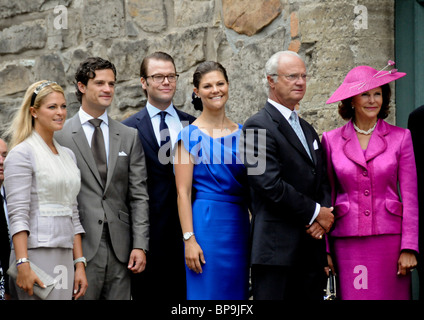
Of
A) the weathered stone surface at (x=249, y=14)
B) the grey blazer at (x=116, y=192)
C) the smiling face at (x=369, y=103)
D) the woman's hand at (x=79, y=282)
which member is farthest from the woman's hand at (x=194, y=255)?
the weathered stone surface at (x=249, y=14)

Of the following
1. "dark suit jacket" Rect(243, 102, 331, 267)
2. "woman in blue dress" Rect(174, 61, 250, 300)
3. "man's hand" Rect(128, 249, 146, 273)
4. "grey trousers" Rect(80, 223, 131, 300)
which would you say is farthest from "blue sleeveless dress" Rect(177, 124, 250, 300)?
"grey trousers" Rect(80, 223, 131, 300)

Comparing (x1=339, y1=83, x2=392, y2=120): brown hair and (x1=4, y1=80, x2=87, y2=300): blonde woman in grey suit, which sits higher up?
(x1=339, y1=83, x2=392, y2=120): brown hair

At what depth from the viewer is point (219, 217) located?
4078 millimetres

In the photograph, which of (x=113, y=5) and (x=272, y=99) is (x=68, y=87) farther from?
(x=272, y=99)

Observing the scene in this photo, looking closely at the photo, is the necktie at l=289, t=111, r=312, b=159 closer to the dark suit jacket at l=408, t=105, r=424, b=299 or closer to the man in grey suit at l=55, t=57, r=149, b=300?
the dark suit jacket at l=408, t=105, r=424, b=299

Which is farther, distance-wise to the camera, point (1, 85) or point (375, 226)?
point (1, 85)

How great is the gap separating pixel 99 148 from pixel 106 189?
0.86 feet

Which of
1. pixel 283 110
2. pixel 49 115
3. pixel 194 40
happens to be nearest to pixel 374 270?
pixel 283 110

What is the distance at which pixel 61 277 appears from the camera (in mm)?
3777

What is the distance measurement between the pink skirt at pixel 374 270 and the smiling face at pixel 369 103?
0.67m

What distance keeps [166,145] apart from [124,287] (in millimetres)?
921

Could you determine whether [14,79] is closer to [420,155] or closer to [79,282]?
[79,282]

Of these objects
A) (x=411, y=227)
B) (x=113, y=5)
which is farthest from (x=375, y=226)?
(x=113, y=5)

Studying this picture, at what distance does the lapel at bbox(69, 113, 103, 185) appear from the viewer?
4.14 m
